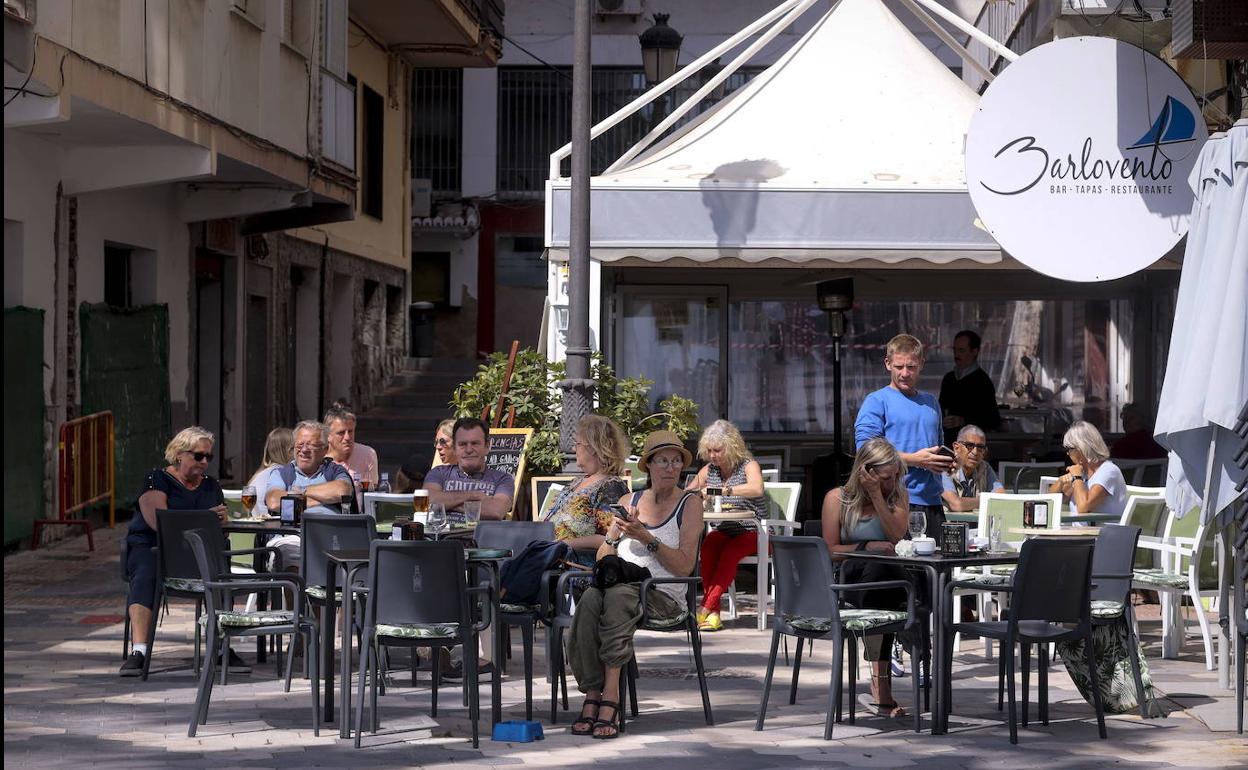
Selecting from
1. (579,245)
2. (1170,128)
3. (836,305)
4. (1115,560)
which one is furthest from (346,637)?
(836,305)

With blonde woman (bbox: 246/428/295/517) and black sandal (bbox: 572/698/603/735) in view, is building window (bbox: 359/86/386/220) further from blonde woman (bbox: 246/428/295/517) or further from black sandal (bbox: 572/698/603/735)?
black sandal (bbox: 572/698/603/735)

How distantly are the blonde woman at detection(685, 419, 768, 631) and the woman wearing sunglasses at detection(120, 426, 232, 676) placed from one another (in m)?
3.12

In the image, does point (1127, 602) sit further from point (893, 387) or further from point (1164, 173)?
point (1164, 173)

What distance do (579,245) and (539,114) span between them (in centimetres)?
2353

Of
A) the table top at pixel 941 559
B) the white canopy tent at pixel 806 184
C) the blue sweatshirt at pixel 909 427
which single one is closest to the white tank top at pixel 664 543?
the table top at pixel 941 559

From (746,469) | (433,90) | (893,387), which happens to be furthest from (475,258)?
(893,387)

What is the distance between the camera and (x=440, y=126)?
113ft

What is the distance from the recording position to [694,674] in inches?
348

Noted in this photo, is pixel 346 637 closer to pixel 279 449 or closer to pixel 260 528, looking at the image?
pixel 260 528

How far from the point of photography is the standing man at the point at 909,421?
8.71 meters

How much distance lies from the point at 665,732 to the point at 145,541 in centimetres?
320

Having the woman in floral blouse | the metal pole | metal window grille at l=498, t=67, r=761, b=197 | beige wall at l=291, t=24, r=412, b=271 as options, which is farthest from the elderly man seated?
metal window grille at l=498, t=67, r=761, b=197

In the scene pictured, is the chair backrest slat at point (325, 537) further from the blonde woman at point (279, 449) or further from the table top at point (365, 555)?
the blonde woman at point (279, 449)

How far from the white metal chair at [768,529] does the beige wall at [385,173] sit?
13.1m
